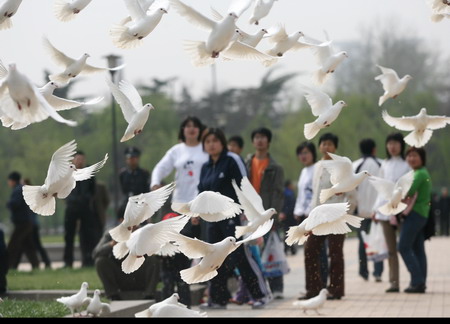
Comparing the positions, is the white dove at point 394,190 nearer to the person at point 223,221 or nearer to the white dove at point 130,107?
the person at point 223,221

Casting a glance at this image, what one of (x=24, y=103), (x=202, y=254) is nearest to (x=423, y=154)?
(x=202, y=254)

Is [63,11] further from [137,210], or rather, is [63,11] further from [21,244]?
[21,244]

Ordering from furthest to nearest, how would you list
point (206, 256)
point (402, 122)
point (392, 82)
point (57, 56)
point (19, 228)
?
point (19, 228)
point (392, 82)
point (402, 122)
point (57, 56)
point (206, 256)

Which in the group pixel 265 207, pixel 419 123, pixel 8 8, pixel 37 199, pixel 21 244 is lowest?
pixel 21 244

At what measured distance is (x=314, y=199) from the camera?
1186 centimetres

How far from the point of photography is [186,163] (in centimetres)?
1231

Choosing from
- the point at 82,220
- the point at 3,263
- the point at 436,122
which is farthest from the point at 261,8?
the point at 82,220

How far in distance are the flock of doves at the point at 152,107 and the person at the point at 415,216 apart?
362cm

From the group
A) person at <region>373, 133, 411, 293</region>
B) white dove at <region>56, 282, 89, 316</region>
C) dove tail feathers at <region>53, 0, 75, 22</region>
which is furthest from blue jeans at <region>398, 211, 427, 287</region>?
dove tail feathers at <region>53, 0, 75, 22</region>

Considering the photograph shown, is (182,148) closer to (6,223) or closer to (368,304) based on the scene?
(368,304)

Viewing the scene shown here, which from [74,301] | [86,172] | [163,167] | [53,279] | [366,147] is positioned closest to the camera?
[86,172]

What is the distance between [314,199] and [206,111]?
46.9 m

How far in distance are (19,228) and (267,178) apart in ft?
26.1

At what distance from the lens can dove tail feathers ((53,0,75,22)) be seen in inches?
331
